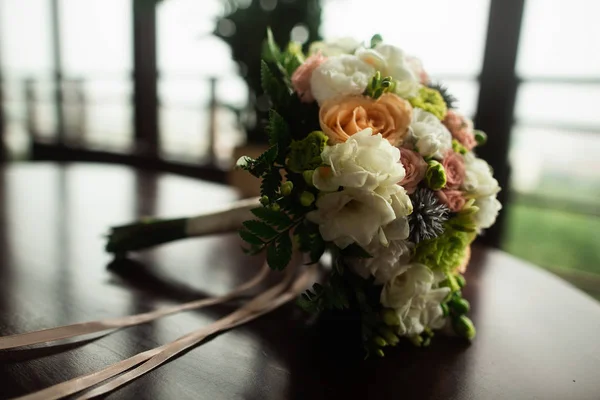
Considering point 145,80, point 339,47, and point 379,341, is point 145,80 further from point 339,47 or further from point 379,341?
point 379,341

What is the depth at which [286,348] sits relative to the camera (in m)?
0.64

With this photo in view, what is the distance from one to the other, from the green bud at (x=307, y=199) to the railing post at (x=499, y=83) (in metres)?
1.94

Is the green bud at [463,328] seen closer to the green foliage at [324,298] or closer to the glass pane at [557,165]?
the green foliage at [324,298]

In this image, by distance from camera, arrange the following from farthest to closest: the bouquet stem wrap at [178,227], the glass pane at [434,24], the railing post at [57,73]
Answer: the railing post at [57,73]
the glass pane at [434,24]
the bouquet stem wrap at [178,227]

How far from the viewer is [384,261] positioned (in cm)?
59

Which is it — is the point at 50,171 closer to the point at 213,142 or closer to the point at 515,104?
the point at 213,142

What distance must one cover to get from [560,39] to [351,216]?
2.43 m

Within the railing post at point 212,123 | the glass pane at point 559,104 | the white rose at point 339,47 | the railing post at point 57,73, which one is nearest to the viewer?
the white rose at point 339,47

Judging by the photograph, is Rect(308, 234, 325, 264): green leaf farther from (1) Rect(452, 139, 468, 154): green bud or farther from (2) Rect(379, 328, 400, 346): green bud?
(1) Rect(452, 139, 468, 154): green bud

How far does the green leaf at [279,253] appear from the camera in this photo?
569mm

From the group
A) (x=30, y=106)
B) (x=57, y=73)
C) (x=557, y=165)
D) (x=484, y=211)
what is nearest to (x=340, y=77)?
(x=484, y=211)

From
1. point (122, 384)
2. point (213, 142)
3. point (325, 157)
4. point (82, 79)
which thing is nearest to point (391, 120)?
point (325, 157)

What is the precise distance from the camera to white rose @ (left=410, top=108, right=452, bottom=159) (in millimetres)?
596

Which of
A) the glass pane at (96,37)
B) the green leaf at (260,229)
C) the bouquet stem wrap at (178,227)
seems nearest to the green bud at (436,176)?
the green leaf at (260,229)
